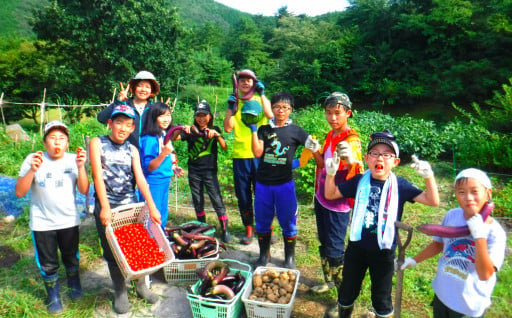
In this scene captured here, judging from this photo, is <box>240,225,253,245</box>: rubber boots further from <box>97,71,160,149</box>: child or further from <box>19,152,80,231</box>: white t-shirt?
<box>19,152,80,231</box>: white t-shirt

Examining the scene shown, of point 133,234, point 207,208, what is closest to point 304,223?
point 207,208

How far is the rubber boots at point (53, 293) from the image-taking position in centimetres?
306

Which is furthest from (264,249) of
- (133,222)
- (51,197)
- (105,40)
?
(105,40)

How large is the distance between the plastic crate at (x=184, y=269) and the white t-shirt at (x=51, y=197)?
3.35 feet

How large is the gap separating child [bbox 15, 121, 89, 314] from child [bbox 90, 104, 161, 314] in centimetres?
17

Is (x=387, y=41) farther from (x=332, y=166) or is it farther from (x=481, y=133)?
(x=332, y=166)

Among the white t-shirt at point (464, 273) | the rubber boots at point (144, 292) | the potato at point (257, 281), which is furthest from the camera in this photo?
the rubber boots at point (144, 292)

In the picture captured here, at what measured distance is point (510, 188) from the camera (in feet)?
19.0

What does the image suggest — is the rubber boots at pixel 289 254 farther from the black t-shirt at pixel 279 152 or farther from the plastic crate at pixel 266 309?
the plastic crate at pixel 266 309

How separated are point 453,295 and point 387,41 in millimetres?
18484

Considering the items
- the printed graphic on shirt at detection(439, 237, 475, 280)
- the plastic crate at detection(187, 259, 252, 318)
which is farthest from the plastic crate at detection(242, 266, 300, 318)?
the printed graphic on shirt at detection(439, 237, 475, 280)

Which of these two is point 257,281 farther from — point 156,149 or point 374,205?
point 156,149

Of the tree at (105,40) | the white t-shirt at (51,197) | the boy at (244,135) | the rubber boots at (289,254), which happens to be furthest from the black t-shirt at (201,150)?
the tree at (105,40)

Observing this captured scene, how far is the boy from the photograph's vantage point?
379cm
